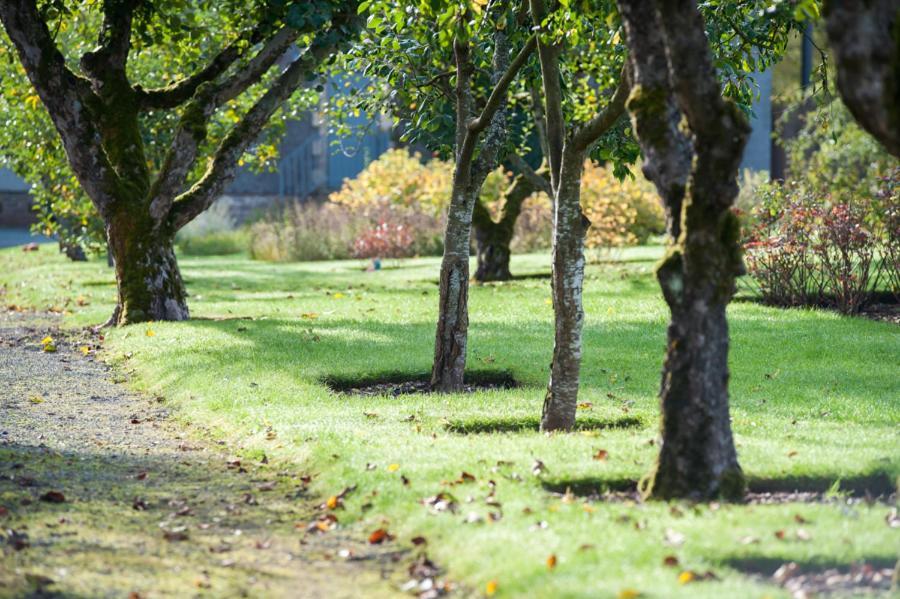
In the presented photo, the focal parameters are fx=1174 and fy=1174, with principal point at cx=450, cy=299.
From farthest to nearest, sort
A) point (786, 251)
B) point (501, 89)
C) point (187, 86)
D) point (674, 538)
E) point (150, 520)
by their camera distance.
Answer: point (187, 86) → point (786, 251) → point (501, 89) → point (150, 520) → point (674, 538)

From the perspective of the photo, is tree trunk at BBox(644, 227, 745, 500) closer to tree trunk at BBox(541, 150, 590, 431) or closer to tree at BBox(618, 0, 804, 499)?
tree at BBox(618, 0, 804, 499)

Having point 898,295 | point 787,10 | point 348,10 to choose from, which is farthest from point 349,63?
point 898,295

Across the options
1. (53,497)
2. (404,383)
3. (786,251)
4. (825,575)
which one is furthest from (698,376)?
(786,251)

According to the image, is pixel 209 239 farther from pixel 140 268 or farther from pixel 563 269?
pixel 563 269

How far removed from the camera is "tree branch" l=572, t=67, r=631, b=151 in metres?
7.75

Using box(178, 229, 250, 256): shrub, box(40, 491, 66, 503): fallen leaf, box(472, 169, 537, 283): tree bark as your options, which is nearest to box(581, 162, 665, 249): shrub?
box(472, 169, 537, 283): tree bark

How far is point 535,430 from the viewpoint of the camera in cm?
880

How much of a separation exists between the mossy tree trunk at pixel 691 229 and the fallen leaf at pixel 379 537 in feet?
4.65

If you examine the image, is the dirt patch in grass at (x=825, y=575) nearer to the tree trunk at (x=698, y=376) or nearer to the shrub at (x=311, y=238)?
the tree trunk at (x=698, y=376)

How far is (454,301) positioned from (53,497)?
4.44m

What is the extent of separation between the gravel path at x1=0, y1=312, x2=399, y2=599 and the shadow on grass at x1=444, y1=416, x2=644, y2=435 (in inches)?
63.4

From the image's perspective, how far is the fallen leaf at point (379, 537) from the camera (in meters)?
6.18

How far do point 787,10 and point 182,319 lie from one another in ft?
34.2

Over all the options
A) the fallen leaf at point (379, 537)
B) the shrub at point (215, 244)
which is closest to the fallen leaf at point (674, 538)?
the fallen leaf at point (379, 537)
